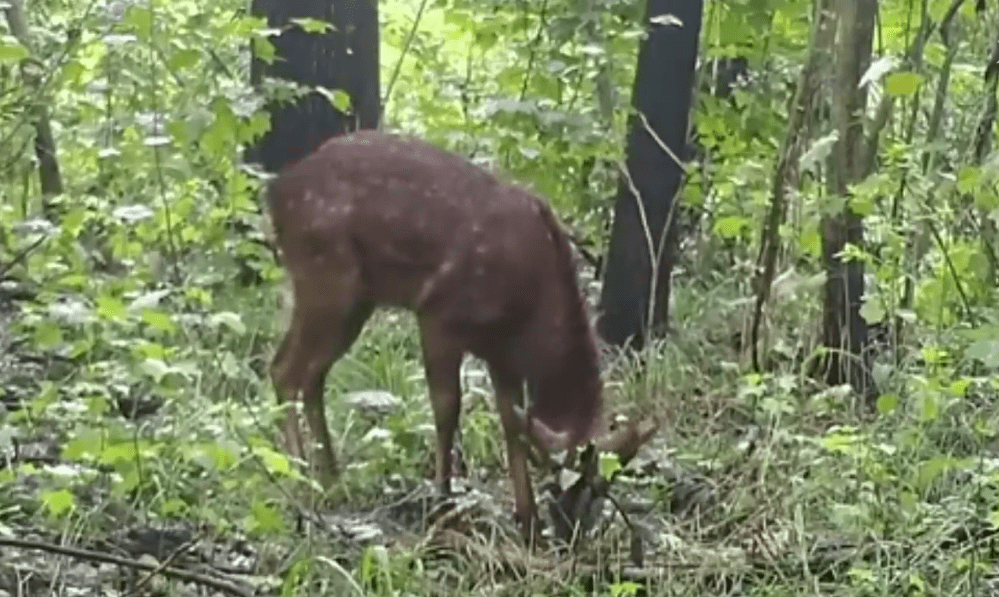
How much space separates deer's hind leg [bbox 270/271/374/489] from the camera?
657cm

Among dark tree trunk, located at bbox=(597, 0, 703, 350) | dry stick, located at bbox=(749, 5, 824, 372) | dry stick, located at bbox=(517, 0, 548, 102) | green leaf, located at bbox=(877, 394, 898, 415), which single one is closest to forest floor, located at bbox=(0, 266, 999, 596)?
green leaf, located at bbox=(877, 394, 898, 415)

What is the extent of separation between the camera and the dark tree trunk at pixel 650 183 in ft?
26.8

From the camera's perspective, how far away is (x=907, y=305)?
281 inches

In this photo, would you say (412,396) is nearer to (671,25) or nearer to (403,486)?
(403,486)

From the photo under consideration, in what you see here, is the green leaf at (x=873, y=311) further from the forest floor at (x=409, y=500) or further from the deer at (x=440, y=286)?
the deer at (x=440, y=286)

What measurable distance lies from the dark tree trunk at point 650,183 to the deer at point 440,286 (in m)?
1.78

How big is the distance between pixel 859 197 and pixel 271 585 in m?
2.31

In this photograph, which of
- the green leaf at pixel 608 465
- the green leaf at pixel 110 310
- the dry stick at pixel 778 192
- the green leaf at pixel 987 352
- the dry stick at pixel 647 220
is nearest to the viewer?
the green leaf at pixel 110 310

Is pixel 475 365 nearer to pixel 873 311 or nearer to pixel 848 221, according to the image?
pixel 848 221

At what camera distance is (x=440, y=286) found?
20.9 feet

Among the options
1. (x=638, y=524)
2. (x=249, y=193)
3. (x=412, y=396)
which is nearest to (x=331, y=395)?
(x=412, y=396)

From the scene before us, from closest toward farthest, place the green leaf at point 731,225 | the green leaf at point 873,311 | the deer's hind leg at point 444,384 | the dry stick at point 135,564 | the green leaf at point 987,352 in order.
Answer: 1. the dry stick at point 135,564
2. the green leaf at point 987,352
3. the green leaf at point 873,311
4. the deer's hind leg at point 444,384
5. the green leaf at point 731,225

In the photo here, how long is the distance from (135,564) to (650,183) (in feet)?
13.6

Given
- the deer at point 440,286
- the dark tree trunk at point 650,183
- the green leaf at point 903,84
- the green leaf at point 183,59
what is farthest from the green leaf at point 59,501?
the dark tree trunk at point 650,183
